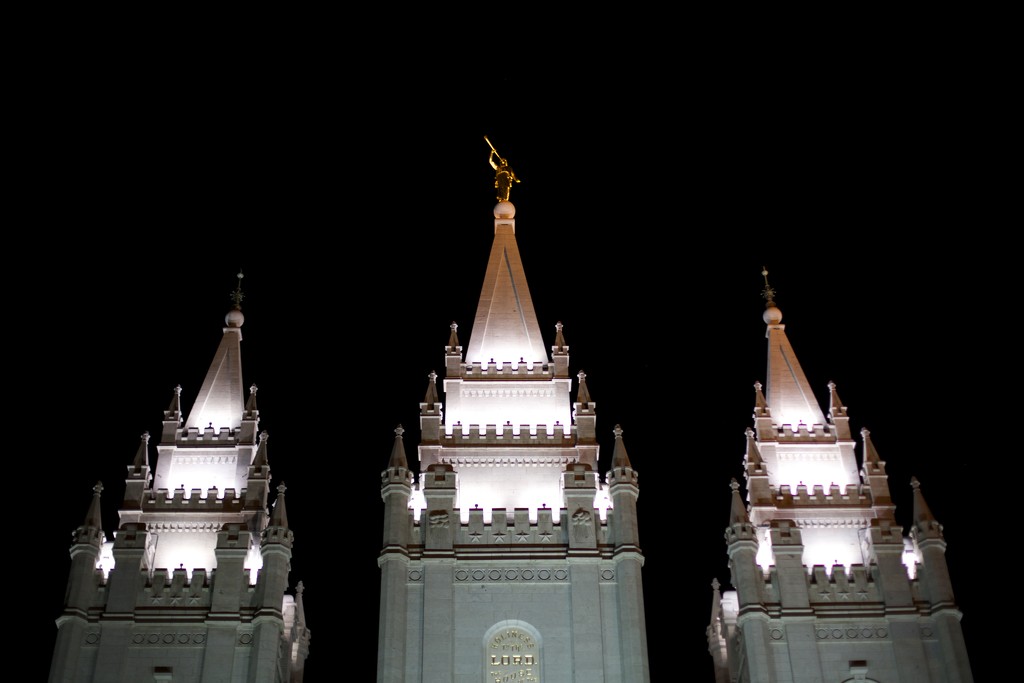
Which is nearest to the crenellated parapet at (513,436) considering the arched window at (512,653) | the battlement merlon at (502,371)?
the battlement merlon at (502,371)

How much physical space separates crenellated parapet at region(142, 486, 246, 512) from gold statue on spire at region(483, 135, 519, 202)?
61.7 ft

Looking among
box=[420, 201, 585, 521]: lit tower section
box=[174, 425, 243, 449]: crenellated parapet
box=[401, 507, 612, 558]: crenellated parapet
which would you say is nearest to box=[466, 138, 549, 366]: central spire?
box=[420, 201, 585, 521]: lit tower section

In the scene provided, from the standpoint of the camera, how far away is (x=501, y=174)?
62.1 metres

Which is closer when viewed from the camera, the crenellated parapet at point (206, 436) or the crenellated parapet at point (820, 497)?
the crenellated parapet at point (820, 497)

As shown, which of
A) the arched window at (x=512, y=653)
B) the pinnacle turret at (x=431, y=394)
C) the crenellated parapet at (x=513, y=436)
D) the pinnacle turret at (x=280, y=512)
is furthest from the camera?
the pinnacle turret at (x=431, y=394)

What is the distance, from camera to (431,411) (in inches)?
1983

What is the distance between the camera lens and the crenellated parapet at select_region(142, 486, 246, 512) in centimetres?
4897

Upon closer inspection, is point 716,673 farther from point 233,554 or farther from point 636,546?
point 233,554

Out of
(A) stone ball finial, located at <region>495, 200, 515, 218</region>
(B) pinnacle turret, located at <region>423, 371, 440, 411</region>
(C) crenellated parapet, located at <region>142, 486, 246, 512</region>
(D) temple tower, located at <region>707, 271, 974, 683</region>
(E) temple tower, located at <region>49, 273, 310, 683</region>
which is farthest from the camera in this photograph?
(A) stone ball finial, located at <region>495, 200, 515, 218</region>

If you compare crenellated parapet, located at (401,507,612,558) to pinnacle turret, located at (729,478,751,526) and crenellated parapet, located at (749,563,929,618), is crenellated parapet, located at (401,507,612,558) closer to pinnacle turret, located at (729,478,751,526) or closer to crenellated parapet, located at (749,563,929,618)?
pinnacle turret, located at (729,478,751,526)

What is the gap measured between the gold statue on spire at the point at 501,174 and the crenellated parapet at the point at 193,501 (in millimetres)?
18803

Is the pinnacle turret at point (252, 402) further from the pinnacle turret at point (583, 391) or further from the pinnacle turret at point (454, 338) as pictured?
the pinnacle turret at point (583, 391)

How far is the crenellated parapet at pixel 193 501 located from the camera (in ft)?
161

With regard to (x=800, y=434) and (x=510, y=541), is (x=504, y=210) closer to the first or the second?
(x=800, y=434)
